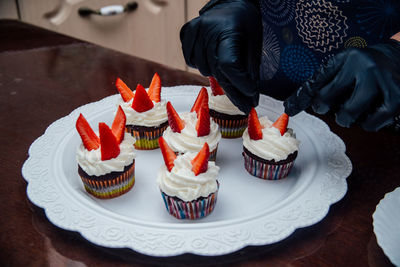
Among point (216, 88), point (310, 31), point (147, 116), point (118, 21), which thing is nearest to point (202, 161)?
point (147, 116)

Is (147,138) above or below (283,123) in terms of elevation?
below

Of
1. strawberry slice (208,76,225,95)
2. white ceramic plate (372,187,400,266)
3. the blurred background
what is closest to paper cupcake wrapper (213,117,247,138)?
strawberry slice (208,76,225,95)

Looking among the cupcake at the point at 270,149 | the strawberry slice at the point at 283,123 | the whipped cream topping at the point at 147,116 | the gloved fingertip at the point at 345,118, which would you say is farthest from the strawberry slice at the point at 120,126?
the gloved fingertip at the point at 345,118

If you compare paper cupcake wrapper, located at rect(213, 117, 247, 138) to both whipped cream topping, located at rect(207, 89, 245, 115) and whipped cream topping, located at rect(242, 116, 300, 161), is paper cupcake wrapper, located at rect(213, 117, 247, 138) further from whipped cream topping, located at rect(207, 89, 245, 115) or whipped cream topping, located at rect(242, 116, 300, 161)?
whipped cream topping, located at rect(242, 116, 300, 161)

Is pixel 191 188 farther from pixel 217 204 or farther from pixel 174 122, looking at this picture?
pixel 174 122

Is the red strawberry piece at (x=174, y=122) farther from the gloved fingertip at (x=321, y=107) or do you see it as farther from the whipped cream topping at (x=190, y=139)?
the gloved fingertip at (x=321, y=107)

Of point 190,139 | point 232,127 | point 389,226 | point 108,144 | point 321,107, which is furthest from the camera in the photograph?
point 232,127

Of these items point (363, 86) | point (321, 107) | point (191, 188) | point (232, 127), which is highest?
point (363, 86)
